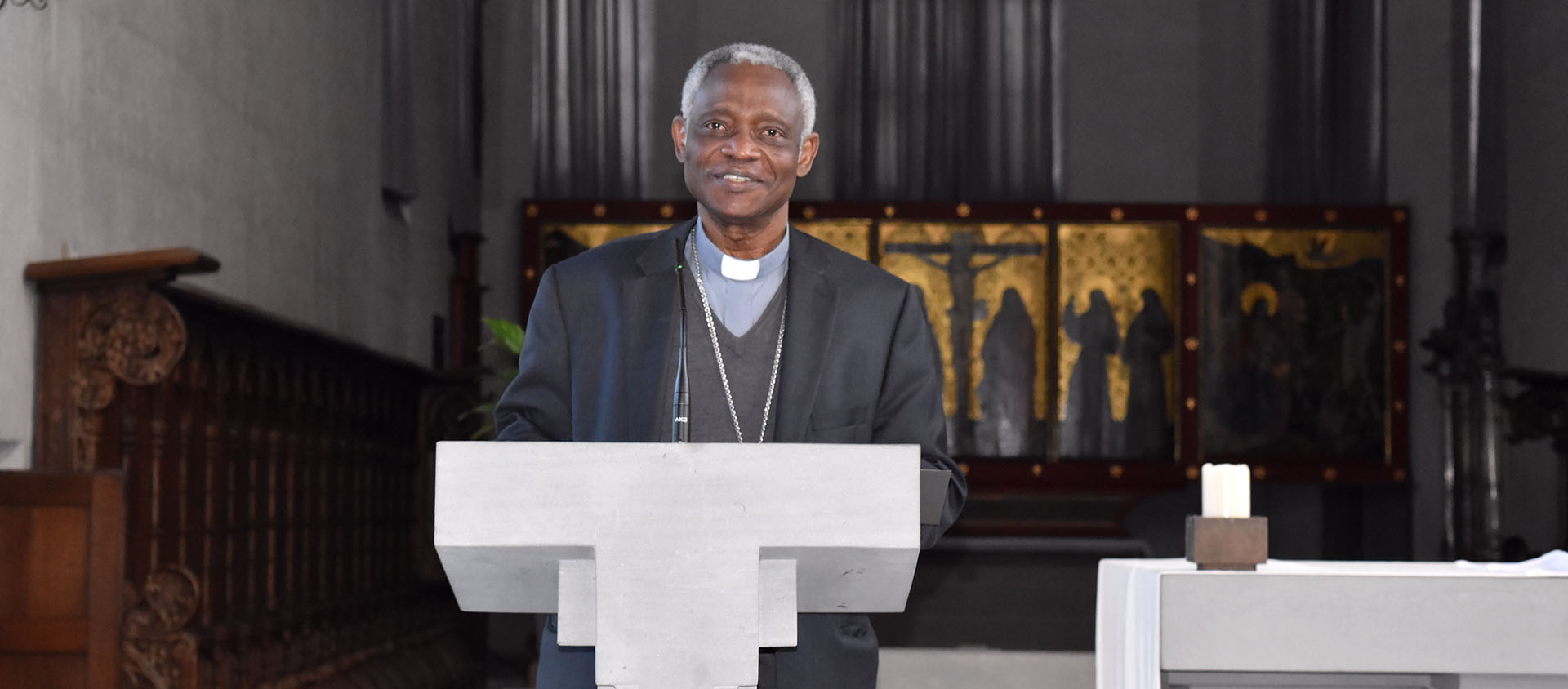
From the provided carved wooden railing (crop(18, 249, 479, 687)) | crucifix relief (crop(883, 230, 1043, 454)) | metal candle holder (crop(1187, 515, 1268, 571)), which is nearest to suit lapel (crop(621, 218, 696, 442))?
metal candle holder (crop(1187, 515, 1268, 571))

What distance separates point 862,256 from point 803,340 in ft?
27.1

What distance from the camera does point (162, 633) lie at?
446cm

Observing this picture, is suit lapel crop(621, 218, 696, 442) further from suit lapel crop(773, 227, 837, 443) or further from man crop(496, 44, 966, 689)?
suit lapel crop(773, 227, 837, 443)

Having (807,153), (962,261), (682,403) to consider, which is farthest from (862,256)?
(682,403)

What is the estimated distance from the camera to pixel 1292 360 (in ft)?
32.4

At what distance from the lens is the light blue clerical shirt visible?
2299 mm

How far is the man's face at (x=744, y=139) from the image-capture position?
2146 mm

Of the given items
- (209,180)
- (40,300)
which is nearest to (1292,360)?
(209,180)

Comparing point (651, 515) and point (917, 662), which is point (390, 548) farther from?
point (651, 515)

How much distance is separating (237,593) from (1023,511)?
6263 mm

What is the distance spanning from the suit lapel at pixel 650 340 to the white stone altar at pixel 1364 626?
1343 millimetres

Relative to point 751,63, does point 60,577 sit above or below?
below

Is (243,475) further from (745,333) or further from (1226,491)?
(745,333)

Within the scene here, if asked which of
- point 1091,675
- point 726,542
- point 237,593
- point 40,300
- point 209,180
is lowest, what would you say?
point 1091,675
